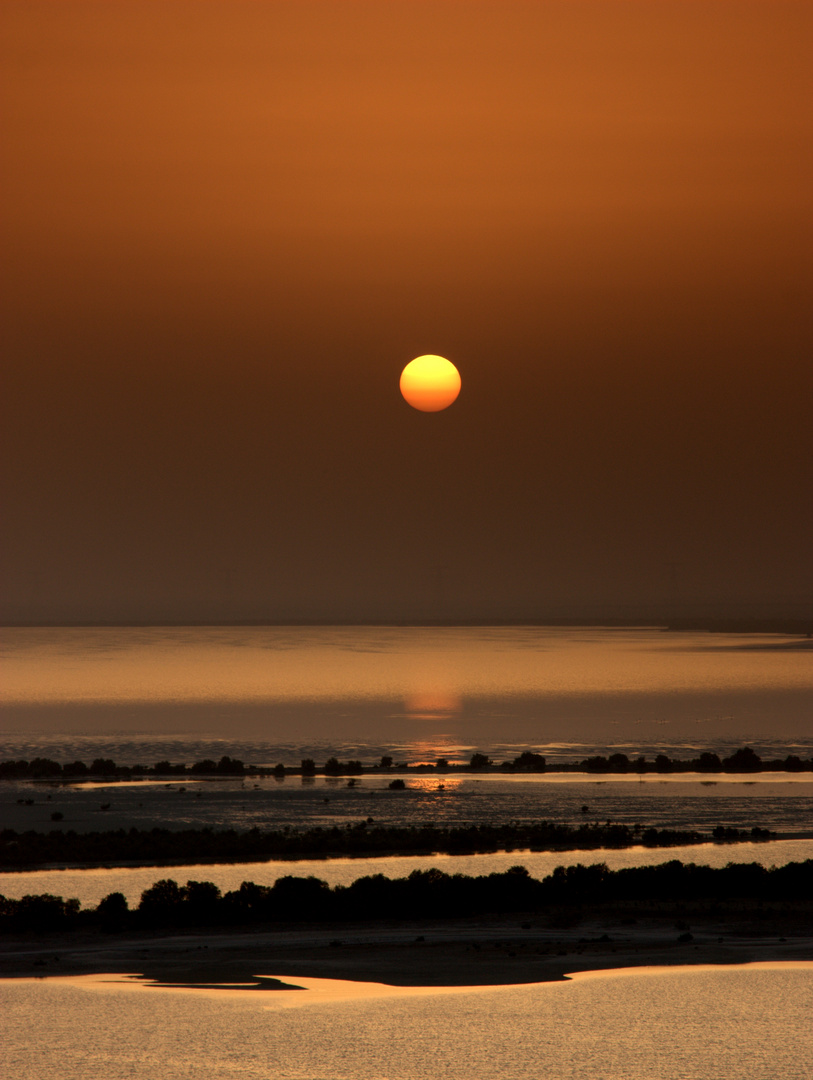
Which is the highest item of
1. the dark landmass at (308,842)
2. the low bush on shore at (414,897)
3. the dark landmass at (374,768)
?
the dark landmass at (374,768)

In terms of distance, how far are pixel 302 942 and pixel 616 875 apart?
418 inches

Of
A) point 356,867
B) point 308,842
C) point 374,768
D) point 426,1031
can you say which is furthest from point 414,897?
point 374,768

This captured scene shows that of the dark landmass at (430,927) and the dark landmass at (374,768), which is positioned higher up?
the dark landmass at (374,768)

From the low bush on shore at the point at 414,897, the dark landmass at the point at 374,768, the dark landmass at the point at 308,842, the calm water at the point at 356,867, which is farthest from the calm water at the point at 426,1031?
the dark landmass at the point at 374,768

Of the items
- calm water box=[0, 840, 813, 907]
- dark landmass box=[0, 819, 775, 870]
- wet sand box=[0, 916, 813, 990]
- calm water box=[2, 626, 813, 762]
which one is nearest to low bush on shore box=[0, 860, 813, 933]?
wet sand box=[0, 916, 813, 990]

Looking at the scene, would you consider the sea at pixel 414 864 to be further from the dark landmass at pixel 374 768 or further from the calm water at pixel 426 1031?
the dark landmass at pixel 374 768

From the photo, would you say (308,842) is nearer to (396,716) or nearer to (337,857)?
(337,857)

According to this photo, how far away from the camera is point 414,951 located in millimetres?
29141

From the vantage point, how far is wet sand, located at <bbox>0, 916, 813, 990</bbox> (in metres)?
27.1

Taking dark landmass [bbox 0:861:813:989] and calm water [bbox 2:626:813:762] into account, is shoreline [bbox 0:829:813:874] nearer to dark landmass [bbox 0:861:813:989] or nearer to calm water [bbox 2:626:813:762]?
A: dark landmass [bbox 0:861:813:989]

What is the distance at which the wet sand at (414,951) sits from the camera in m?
27.1

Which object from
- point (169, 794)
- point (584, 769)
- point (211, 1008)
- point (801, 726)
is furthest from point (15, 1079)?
point (801, 726)

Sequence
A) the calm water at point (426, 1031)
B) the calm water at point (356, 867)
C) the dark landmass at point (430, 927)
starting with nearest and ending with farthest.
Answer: the calm water at point (426, 1031)
the dark landmass at point (430, 927)
the calm water at point (356, 867)

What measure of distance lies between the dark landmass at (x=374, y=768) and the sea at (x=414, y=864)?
258 cm
